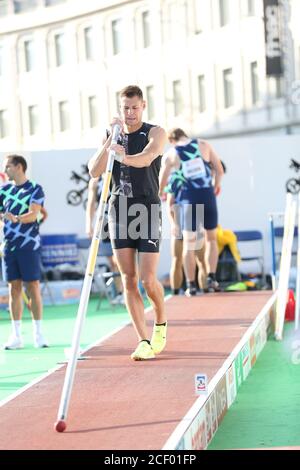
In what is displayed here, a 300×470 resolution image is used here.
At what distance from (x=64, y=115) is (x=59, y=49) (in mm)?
2455

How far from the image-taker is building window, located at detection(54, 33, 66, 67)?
126 ft

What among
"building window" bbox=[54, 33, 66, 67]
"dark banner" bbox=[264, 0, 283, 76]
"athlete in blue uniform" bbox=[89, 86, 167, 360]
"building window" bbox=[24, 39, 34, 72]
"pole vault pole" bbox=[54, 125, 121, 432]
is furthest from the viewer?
"building window" bbox=[54, 33, 66, 67]

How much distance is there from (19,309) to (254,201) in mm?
7763

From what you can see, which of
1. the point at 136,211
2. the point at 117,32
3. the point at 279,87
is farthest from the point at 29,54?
the point at 136,211

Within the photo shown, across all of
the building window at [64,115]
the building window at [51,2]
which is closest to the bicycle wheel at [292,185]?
the building window at [64,115]

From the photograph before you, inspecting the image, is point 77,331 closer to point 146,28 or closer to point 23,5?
point 146,28

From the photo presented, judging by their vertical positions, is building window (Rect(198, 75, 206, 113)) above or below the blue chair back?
above

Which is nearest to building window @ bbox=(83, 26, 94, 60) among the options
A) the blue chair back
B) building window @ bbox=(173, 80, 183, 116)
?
building window @ bbox=(173, 80, 183, 116)

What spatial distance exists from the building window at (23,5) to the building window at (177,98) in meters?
6.86

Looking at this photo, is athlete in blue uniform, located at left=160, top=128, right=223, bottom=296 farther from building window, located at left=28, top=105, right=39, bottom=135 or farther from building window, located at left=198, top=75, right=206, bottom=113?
building window, located at left=28, top=105, right=39, bottom=135

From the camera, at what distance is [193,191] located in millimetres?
11852

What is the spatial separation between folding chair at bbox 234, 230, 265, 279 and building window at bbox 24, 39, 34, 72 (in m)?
23.1

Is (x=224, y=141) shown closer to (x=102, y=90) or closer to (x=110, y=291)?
(x=110, y=291)

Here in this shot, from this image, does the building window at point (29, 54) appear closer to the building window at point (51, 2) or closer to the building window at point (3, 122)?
the building window at point (51, 2)
